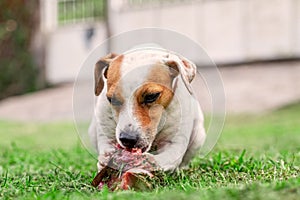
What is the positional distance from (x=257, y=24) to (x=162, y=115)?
10.9 metres

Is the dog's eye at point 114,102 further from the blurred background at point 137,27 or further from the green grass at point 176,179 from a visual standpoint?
the blurred background at point 137,27

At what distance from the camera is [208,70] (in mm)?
3629

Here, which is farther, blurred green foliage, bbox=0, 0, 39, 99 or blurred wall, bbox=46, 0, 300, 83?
blurred green foliage, bbox=0, 0, 39, 99

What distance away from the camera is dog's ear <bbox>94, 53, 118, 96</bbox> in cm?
301

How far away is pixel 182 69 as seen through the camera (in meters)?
2.92

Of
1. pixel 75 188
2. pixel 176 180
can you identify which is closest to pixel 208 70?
pixel 176 180

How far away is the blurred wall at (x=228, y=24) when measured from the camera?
13.2 meters

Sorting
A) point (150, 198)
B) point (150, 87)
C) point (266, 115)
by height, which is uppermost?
point (150, 87)

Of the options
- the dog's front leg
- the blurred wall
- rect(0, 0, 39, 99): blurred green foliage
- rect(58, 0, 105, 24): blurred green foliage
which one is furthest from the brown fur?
rect(0, 0, 39, 99): blurred green foliage

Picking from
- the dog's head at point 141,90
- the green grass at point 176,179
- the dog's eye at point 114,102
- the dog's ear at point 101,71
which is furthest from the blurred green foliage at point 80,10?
the dog's eye at point 114,102

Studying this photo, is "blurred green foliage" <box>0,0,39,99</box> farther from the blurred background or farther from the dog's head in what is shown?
the dog's head

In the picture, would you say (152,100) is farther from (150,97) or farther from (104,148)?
(104,148)

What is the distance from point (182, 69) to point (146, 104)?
264 millimetres

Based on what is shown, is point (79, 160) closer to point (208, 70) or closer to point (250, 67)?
point (208, 70)
